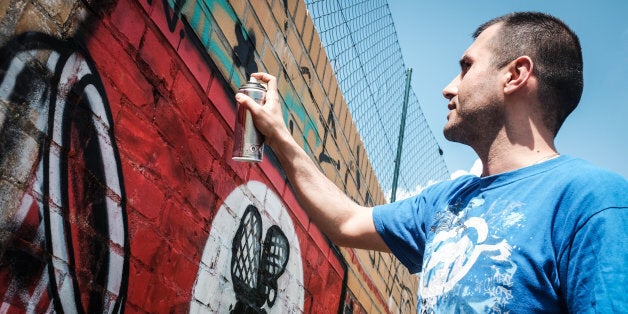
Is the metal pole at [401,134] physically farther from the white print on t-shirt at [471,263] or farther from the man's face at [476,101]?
the white print on t-shirt at [471,263]

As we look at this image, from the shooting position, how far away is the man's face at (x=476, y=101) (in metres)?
1.80

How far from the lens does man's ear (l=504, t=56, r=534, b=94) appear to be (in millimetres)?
1780

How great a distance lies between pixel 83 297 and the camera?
155cm

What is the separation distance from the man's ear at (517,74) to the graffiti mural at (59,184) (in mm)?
1324

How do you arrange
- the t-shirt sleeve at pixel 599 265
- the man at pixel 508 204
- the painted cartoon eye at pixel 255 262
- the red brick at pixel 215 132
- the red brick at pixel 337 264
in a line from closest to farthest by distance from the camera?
1. the t-shirt sleeve at pixel 599 265
2. the man at pixel 508 204
3. the red brick at pixel 215 132
4. the painted cartoon eye at pixel 255 262
5. the red brick at pixel 337 264

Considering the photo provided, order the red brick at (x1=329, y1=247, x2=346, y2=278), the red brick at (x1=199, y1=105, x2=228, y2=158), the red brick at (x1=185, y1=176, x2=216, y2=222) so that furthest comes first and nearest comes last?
the red brick at (x1=329, y1=247, x2=346, y2=278)
the red brick at (x1=199, y1=105, x2=228, y2=158)
the red brick at (x1=185, y1=176, x2=216, y2=222)

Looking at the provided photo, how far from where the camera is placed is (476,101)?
183 cm

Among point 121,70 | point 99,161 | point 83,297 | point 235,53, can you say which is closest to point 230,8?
point 235,53

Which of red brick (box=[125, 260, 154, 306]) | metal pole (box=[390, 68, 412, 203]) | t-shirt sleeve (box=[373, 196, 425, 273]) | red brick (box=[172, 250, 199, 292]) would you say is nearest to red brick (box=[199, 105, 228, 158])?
red brick (box=[172, 250, 199, 292])

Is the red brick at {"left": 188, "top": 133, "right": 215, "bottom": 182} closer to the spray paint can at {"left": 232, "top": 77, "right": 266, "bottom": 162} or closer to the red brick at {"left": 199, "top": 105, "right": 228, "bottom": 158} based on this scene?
the red brick at {"left": 199, "top": 105, "right": 228, "bottom": 158}

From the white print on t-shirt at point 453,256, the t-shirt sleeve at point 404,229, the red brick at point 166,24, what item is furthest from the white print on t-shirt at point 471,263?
the red brick at point 166,24

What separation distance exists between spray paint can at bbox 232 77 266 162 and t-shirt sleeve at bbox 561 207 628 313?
3.36ft

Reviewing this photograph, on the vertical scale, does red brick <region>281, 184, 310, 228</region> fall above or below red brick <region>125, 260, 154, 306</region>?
above

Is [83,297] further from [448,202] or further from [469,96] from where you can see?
[469,96]
